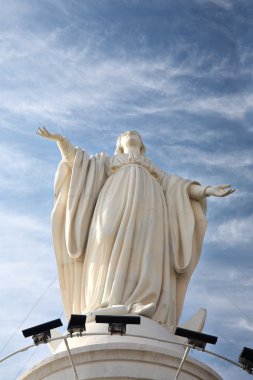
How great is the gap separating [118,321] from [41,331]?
4.70ft

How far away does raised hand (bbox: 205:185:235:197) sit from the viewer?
63.5 feet

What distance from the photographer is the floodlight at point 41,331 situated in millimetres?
13531

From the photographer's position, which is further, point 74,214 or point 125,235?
point 74,214

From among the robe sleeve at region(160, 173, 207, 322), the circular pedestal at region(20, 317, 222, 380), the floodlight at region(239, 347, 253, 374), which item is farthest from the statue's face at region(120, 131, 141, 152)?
the floodlight at region(239, 347, 253, 374)

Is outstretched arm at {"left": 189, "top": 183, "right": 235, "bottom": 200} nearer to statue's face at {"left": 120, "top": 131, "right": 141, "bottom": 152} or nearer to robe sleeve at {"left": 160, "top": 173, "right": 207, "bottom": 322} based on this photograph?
robe sleeve at {"left": 160, "top": 173, "right": 207, "bottom": 322}

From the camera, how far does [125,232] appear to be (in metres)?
18.2

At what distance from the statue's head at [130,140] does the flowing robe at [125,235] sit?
3.31 ft

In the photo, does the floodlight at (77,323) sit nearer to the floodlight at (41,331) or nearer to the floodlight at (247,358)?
the floodlight at (41,331)

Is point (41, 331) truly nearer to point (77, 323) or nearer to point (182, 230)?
point (77, 323)

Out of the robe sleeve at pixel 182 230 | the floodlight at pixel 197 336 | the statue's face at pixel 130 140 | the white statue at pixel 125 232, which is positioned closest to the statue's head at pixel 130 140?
the statue's face at pixel 130 140

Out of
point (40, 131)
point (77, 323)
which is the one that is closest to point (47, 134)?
point (40, 131)

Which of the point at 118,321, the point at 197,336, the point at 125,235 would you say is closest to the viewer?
the point at 197,336

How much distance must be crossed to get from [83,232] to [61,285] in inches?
59.9

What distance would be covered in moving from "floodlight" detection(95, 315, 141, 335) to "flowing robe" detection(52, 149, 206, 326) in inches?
82.9
